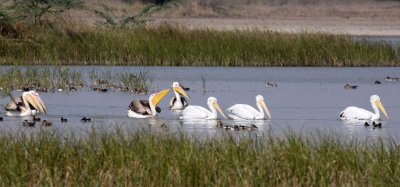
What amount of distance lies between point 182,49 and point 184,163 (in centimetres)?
1674

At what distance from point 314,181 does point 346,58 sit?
17.8m

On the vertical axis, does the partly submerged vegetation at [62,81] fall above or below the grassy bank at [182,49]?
below

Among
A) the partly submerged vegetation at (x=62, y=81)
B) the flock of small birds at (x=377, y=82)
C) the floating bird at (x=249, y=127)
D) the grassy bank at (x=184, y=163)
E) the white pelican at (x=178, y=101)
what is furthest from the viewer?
the flock of small birds at (x=377, y=82)

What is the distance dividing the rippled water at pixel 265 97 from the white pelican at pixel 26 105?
0.22 metres

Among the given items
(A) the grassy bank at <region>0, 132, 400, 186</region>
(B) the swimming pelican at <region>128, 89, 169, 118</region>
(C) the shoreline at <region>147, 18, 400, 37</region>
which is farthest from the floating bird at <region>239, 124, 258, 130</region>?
(C) the shoreline at <region>147, 18, 400, 37</region>

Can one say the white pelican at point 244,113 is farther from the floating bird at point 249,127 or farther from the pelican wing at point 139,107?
the floating bird at point 249,127

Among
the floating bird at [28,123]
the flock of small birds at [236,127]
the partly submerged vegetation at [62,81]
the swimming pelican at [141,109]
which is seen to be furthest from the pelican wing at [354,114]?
the partly submerged vegetation at [62,81]

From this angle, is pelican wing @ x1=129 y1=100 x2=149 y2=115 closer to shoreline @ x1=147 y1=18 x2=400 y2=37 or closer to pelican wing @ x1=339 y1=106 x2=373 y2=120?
pelican wing @ x1=339 y1=106 x2=373 y2=120

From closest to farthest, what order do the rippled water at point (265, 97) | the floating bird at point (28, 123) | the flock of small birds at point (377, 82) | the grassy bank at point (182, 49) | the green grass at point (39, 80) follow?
the floating bird at point (28, 123) → the rippled water at point (265, 97) → the green grass at point (39, 80) → the flock of small birds at point (377, 82) → the grassy bank at point (182, 49)

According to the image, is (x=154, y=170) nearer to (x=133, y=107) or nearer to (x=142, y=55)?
(x=133, y=107)

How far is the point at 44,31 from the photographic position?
2764 centimetres

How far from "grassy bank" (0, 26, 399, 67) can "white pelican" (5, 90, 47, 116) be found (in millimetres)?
8576

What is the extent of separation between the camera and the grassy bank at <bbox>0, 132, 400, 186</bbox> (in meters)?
9.80

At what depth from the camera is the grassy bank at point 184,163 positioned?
980cm
